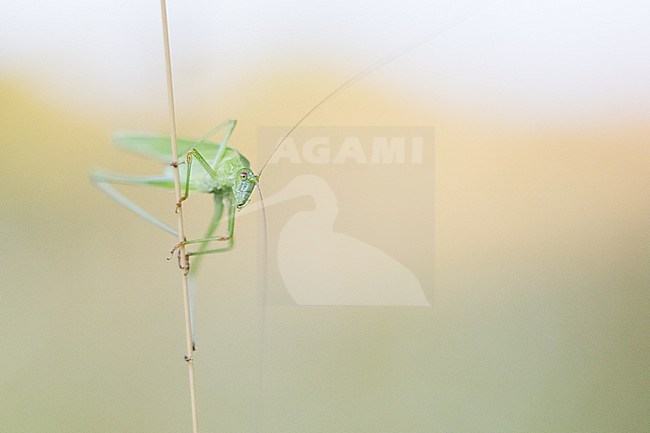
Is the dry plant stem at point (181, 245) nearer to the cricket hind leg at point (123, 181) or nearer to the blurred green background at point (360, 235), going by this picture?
the cricket hind leg at point (123, 181)

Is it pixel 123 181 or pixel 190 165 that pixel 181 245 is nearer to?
pixel 190 165

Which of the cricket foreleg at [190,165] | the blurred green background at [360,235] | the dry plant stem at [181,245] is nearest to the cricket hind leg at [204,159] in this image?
the cricket foreleg at [190,165]

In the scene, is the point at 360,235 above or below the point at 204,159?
below

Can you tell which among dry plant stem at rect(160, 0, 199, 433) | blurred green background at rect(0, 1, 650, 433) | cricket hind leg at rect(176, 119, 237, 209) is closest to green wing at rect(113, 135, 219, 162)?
cricket hind leg at rect(176, 119, 237, 209)

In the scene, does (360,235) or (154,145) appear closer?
(154,145)

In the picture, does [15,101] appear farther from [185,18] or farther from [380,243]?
[380,243]

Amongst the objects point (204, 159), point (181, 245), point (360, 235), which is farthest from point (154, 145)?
point (360, 235)

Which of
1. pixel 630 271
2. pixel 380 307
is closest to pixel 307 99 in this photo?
pixel 380 307
